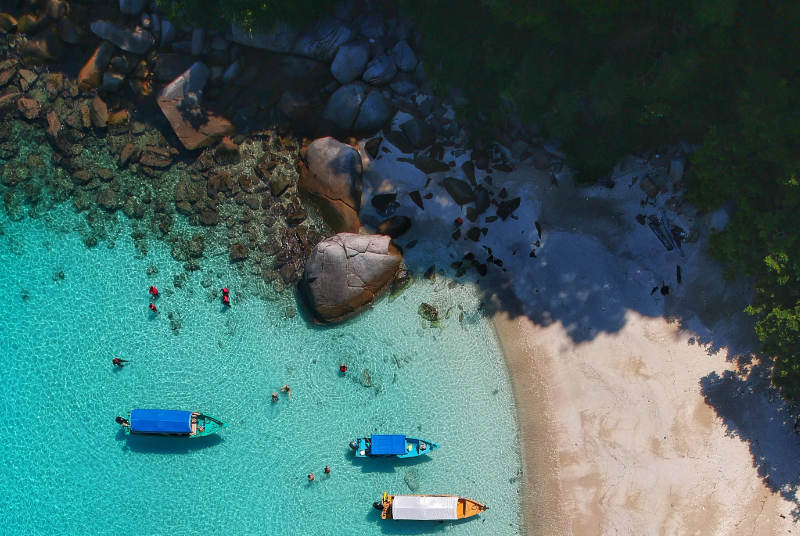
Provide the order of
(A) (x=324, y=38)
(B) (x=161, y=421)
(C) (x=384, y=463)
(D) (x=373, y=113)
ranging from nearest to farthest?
(B) (x=161, y=421)
(C) (x=384, y=463)
(D) (x=373, y=113)
(A) (x=324, y=38)

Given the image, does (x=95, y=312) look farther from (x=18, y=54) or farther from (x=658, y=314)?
(x=658, y=314)

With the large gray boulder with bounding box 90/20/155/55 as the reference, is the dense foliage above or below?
below

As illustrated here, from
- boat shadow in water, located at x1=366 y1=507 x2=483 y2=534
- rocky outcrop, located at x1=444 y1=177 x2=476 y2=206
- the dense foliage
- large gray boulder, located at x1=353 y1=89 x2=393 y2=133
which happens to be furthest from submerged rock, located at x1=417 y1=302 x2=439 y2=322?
the dense foliage

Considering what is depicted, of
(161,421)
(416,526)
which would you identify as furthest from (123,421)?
(416,526)

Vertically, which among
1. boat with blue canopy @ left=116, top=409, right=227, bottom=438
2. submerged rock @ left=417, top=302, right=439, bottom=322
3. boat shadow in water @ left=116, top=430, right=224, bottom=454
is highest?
submerged rock @ left=417, top=302, right=439, bottom=322

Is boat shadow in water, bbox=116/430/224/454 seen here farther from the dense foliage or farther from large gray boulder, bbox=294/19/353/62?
the dense foliage

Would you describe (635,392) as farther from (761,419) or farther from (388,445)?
(388,445)

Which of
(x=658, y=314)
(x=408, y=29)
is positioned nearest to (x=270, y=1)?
(x=408, y=29)
